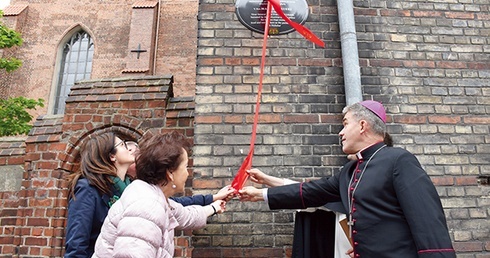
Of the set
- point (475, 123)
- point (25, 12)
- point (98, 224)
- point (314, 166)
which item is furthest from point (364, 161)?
point (25, 12)

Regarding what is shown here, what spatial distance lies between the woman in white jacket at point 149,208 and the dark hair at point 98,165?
42 cm

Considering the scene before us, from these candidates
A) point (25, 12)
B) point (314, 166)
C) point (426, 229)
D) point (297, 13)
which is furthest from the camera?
point (25, 12)

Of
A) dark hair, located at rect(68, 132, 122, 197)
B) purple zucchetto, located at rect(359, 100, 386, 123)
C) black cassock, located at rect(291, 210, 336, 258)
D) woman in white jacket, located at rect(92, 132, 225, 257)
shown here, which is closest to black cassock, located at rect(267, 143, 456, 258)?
purple zucchetto, located at rect(359, 100, 386, 123)

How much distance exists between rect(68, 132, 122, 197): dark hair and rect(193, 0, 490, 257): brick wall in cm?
78

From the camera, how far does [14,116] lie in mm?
11250

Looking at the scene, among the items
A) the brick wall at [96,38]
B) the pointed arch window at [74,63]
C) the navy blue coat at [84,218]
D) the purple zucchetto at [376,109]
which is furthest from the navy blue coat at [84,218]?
the pointed arch window at [74,63]

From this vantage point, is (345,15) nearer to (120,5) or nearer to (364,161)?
(364,161)

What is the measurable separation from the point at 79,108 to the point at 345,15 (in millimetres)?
3491

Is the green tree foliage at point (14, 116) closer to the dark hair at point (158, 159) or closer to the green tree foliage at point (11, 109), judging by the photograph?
the green tree foliage at point (11, 109)

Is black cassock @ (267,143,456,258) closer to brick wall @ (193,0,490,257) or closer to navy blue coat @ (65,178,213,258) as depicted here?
brick wall @ (193,0,490,257)

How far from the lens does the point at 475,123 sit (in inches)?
127

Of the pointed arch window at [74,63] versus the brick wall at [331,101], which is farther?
the pointed arch window at [74,63]

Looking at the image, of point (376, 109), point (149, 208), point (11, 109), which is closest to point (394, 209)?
point (376, 109)

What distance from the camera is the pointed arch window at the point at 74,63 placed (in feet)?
53.9
